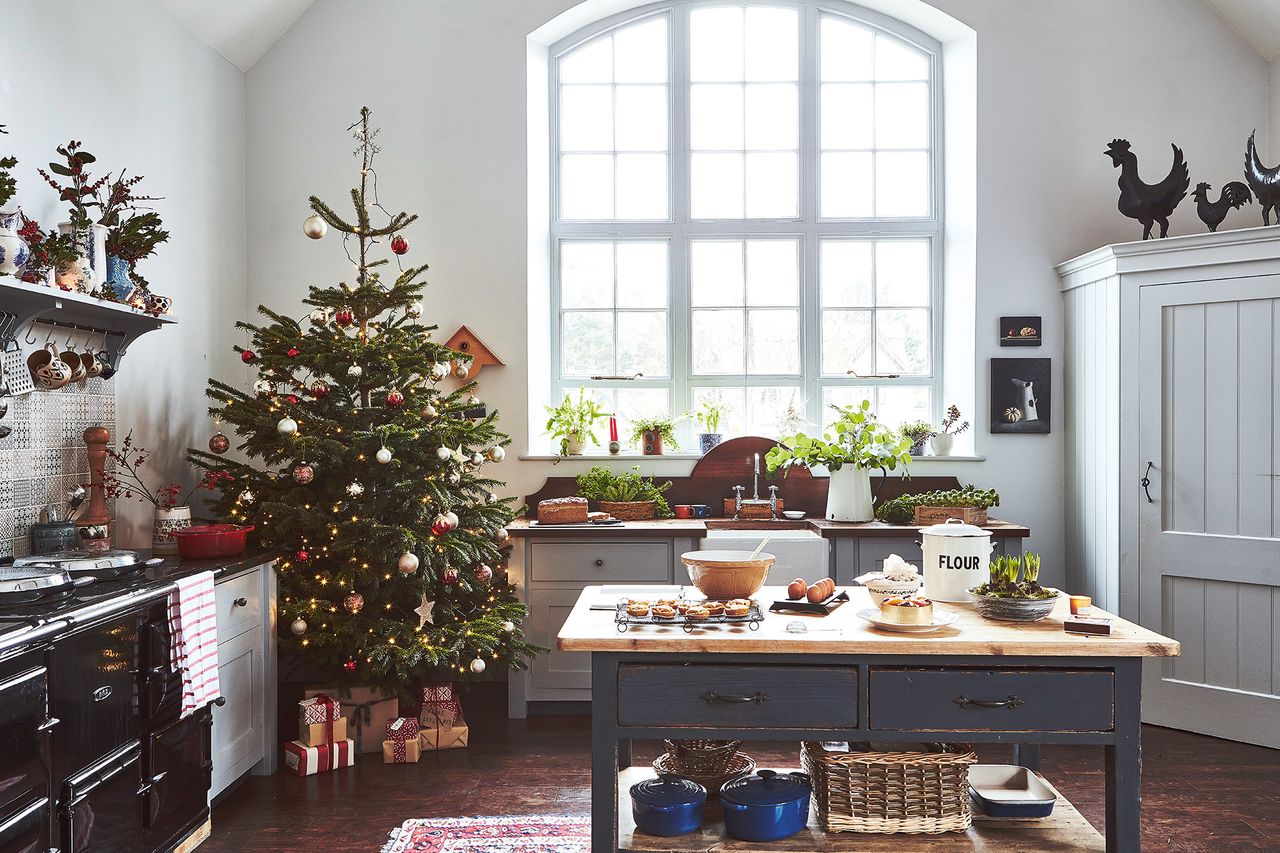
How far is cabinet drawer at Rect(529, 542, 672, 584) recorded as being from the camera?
4.58 m

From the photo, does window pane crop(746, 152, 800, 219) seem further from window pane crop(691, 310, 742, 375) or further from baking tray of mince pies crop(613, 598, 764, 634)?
baking tray of mince pies crop(613, 598, 764, 634)

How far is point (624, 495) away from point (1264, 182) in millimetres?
3298

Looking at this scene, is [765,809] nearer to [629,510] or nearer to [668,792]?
[668,792]

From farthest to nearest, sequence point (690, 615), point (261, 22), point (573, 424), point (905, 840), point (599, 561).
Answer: point (573, 424) → point (261, 22) → point (599, 561) → point (905, 840) → point (690, 615)

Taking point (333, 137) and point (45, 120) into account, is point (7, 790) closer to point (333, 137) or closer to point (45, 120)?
point (45, 120)

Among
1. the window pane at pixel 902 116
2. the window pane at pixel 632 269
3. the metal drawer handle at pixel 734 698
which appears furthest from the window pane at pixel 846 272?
the metal drawer handle at pixel 734 698

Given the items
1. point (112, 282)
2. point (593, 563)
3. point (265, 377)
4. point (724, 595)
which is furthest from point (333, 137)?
point (724, 595)

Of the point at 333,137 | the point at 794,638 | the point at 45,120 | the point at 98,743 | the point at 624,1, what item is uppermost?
the point at 624,1

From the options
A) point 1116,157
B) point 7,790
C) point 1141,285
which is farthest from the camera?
point 1116,157

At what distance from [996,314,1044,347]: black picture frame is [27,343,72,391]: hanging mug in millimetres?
4363

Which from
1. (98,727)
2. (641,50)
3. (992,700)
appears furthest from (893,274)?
(98,727)

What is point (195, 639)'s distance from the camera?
9.92 ft

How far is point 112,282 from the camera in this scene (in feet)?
10.8

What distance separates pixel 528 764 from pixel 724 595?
177cm
